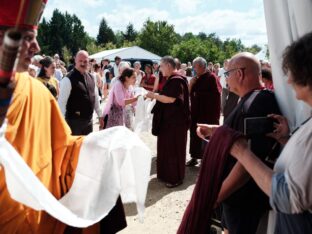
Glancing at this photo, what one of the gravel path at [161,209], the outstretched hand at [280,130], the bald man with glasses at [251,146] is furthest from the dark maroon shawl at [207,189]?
the gravel path at [161,209]

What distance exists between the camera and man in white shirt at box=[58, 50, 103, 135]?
191 inches

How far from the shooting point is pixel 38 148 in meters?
1.90

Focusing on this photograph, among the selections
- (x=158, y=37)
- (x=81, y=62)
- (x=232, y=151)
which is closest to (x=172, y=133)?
(x=81, y=62)

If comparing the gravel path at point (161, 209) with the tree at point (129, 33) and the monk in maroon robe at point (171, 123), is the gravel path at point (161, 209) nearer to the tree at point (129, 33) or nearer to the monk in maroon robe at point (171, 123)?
the monk in maroon robe at point (171, 123)

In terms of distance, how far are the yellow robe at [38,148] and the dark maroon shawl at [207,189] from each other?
28.3 inches

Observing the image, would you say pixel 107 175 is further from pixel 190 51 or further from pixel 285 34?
pixel 190 51

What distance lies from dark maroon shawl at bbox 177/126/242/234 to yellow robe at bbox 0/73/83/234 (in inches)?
28.3

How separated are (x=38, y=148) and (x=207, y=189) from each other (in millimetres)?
941

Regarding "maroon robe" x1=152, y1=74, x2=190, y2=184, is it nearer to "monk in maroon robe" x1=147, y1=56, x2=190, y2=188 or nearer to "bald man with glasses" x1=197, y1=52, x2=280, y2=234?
"monk in maroon robe" x1=147, y1=56, x2=190, y2=188


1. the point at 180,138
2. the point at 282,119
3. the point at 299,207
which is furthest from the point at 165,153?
the point at 299,207

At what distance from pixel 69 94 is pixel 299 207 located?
4.02m

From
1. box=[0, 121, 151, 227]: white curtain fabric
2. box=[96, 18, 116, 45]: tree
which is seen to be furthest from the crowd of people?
box=[96, 18, 116, 45]: tree

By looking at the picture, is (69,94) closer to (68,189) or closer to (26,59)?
(68,189)

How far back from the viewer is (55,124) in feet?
6.94
